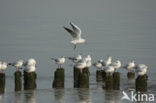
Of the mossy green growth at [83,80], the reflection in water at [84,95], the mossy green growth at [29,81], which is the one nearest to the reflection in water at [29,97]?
the mossy green growth at [29,81]

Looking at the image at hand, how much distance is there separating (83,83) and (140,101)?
3.48 meters

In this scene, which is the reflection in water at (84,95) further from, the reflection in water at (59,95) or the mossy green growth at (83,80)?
the reflection in water at (59,95)

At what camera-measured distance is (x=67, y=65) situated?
32438 millimetres

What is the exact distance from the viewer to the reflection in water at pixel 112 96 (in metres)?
20.0

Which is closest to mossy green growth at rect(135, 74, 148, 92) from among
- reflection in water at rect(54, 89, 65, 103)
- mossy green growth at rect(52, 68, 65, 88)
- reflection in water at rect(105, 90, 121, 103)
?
reflection in water at rect(105, 90, 121, 103)

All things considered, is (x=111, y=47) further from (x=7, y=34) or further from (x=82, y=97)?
Answer: (x=82, y=97)

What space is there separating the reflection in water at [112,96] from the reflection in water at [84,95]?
0.60 metres

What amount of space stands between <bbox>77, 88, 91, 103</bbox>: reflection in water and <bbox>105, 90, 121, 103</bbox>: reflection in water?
0.60m

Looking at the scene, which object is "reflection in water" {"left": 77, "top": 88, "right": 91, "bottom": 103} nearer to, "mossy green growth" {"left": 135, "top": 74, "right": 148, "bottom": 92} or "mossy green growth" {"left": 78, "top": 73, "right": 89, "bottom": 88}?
"mossy green growth" {"left": 78, "top": 73, "right": 89, "bottom": 88}

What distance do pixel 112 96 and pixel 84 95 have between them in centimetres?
91

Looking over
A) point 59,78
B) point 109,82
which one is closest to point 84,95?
point 109,82

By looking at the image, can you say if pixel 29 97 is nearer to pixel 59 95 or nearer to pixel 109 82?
pixel 59 95

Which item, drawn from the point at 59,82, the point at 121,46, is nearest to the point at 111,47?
the point at 121,46

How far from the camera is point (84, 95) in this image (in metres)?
21.1
